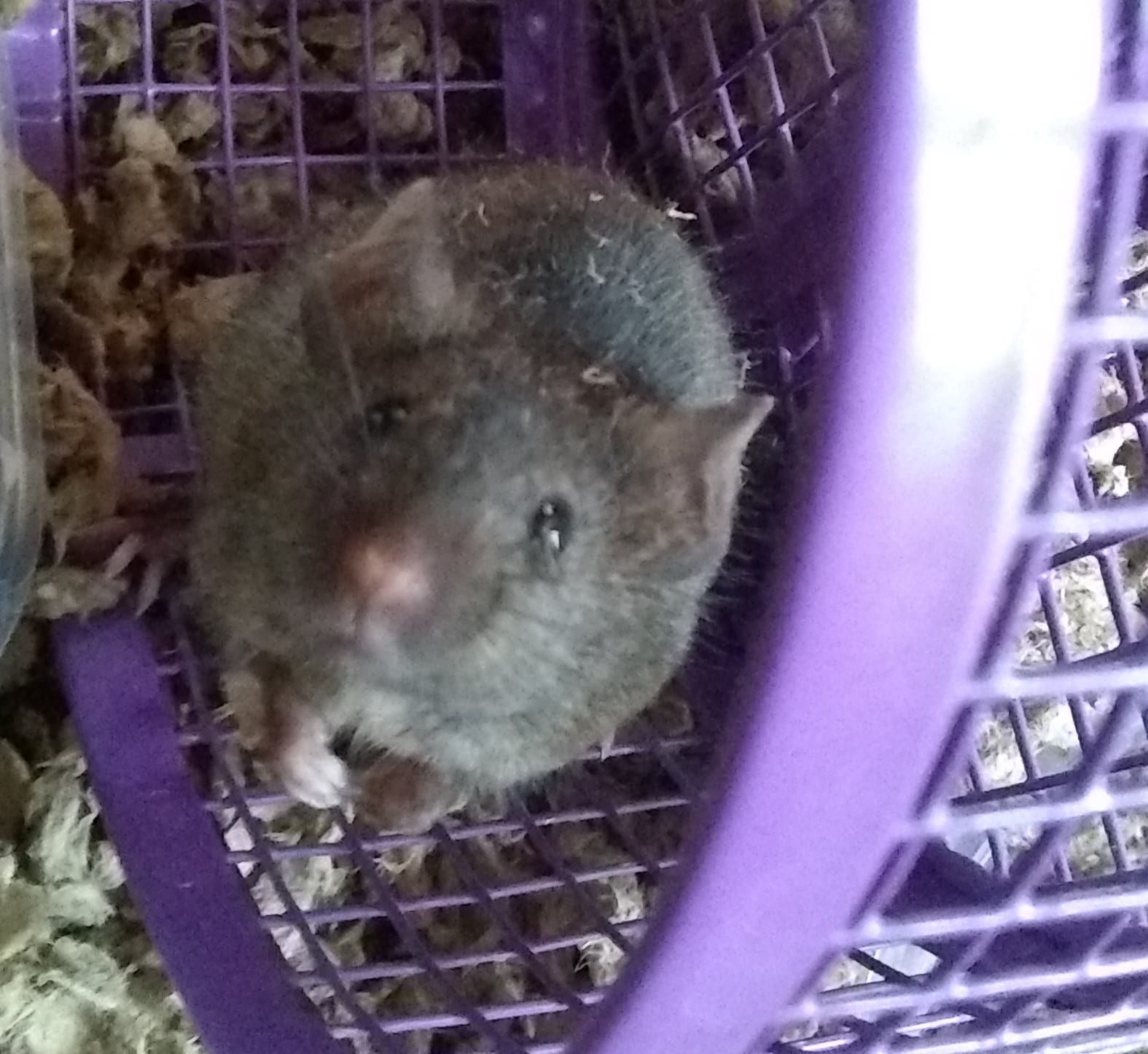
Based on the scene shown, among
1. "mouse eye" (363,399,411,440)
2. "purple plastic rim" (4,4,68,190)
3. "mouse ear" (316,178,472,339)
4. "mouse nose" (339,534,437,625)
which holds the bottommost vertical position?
"mouse nose" (339,534,437,625)

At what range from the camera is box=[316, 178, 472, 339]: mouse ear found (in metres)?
1.03

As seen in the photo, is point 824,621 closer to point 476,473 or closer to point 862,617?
point 862,617

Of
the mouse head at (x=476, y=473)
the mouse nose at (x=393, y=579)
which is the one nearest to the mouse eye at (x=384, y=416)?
the mouse head at (x=476, y=473)

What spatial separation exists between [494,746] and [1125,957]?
1.60ft

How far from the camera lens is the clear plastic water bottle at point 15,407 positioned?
3.87 feet

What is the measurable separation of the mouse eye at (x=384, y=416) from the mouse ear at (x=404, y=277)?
70 millimetres

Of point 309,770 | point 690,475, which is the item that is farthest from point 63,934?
point 690,475

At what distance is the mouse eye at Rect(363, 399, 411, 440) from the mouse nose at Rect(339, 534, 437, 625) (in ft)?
0.34

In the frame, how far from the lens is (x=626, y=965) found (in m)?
0.78

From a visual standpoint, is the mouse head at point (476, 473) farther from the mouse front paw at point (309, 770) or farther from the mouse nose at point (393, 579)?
the mouse front paw at point (309, 770)

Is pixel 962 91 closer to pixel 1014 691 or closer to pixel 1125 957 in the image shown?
pixel 1014 691

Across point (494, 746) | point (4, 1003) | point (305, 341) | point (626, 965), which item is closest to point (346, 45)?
point (305, 341)

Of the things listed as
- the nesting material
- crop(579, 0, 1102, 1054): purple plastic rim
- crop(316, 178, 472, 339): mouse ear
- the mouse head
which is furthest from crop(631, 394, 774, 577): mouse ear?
the nesting material

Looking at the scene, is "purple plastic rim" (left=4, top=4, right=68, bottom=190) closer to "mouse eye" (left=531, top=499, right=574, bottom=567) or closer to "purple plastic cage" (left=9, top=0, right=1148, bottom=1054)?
"purple plastic cage" (left=9, top=0, right=1148, bottom=1054)
